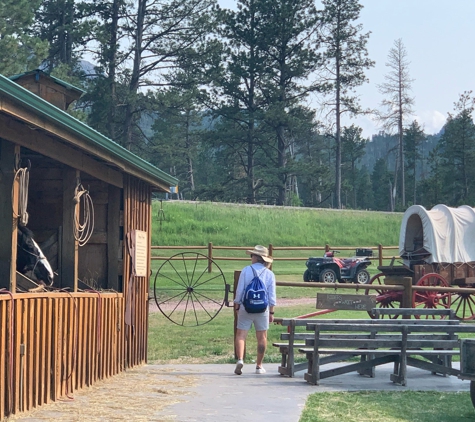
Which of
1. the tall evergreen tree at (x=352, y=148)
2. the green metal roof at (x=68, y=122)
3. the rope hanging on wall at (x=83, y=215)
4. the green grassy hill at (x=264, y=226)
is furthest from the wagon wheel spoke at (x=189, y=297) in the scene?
the tall evergreen tree at (x=352, y=148)

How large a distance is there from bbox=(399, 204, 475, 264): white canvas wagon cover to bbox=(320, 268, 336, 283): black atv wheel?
17.9 feet

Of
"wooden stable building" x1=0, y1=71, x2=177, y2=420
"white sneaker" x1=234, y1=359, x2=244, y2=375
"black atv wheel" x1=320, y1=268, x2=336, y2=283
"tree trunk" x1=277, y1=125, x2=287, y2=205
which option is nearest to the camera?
"wooden stable building" x1=0, y1=71, x2=177, y2=420

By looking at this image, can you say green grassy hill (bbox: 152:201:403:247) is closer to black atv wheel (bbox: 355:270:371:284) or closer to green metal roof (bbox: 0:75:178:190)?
black atv wheel (bbox: 355:270:371:284)

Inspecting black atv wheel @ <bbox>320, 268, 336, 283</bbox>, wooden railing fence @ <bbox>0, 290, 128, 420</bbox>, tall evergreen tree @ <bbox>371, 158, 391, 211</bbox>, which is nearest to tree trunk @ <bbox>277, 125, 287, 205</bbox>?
black atv wheel @ <bbox>320, 268, 336, 283</bbox>

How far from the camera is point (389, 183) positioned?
90125 mm

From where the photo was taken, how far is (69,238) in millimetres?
9969

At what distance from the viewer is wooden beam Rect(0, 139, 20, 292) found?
25.9 ft

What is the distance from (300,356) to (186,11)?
34.7 metres

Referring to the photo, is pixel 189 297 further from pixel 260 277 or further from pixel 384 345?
pixel 384 345

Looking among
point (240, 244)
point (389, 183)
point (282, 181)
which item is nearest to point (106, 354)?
point (240, 244)

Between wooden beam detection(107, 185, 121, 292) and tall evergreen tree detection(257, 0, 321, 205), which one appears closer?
wooden beam detection(107, 185, 121, 292)

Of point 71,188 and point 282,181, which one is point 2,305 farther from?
point 282,181

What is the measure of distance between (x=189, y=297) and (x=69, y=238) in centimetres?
1280

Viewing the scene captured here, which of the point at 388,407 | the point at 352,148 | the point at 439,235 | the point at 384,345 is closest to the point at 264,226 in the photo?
the point at 439,235
